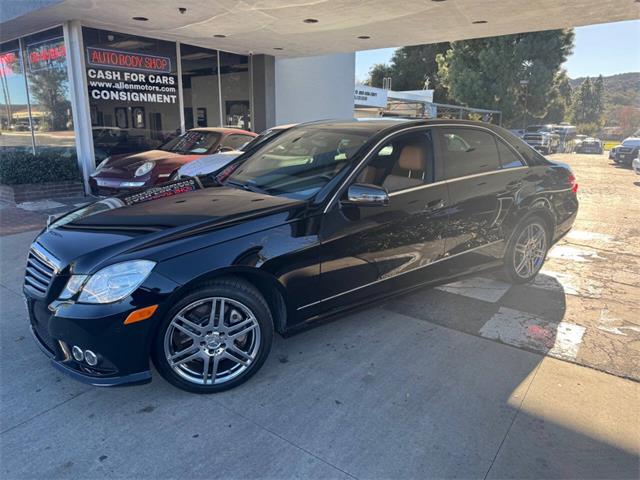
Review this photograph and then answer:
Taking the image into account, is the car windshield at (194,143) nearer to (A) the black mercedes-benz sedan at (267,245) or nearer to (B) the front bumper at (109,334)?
(A) the black mercedes-benz sedan at (267,245)

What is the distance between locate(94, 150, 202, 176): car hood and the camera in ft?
27.0

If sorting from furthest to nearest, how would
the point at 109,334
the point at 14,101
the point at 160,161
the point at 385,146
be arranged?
the point at 14,101 → the point at 160,161 → the point at 385,146 → the point at 109,334

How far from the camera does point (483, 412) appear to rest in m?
2.75

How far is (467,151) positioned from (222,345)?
277cm

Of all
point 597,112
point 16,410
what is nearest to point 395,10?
point 16,410

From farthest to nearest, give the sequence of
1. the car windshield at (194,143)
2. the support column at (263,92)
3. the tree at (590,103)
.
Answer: the tree at (590,103)
the support column at (263,92)
the car windshield at (194,143)

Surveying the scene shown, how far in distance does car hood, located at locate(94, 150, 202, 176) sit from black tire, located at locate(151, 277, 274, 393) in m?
6.06

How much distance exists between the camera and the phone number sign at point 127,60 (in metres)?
10.2

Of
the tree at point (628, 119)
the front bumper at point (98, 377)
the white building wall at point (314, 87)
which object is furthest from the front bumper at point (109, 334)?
the tree at point (628, 119)

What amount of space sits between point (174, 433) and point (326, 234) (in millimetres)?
1535

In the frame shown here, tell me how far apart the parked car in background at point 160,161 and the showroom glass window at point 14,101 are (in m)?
4.32

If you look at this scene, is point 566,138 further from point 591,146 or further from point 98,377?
point 98,377

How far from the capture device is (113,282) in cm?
253

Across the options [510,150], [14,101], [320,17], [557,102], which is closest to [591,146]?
[557,102]
